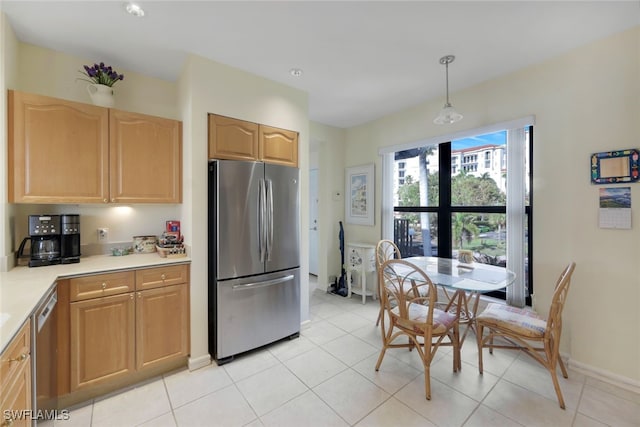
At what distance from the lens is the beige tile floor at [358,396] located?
171 cm

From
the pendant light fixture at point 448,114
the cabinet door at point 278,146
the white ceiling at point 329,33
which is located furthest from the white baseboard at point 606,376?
the cabinet door at point 278,146

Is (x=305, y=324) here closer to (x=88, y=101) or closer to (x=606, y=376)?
(x=606, y=376)

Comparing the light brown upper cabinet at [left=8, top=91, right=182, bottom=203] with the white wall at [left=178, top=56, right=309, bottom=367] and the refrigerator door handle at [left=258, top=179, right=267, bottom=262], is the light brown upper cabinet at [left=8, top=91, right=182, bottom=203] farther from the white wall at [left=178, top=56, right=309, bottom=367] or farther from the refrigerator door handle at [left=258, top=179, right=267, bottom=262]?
the refrigerator door handle at [left=258, top=179, right=267, bottom=262]

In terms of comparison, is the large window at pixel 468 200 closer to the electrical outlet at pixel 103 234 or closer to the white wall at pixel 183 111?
the white wall at pixel 183 111

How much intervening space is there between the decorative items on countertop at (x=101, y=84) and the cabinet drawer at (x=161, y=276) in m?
1.46

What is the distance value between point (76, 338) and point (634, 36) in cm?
455

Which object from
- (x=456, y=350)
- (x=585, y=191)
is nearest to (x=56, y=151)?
(x=456, y=350)

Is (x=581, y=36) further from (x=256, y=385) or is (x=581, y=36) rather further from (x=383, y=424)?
(x=256, y=385)

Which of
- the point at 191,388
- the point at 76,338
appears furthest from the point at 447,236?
the point at 76,338

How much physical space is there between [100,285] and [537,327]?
3.15 m

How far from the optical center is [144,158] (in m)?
2.35

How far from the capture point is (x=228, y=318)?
232cm

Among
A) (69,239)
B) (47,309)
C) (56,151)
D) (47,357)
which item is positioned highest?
(56,151)

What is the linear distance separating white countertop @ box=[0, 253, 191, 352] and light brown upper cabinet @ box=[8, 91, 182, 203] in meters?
0.50
